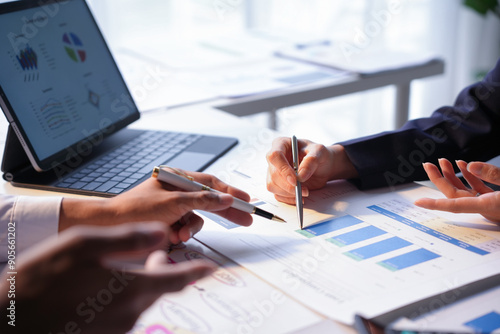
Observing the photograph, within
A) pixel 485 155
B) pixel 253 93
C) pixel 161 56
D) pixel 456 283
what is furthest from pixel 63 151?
pixel 161 56

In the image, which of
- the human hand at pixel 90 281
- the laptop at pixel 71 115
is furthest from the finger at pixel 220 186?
the human hand at pixel 90 281

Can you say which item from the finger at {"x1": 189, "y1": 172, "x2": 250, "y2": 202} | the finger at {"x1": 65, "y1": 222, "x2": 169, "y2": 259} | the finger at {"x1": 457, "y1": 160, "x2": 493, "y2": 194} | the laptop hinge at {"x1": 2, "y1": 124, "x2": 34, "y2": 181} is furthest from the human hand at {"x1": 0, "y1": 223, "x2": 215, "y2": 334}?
the finger at {"x1": 457, "y1": 160, "x2": 493, "y2": 194}

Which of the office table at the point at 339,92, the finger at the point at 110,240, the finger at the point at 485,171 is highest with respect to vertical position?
the finger at the point at 110,240

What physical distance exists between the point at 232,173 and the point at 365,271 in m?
0.42

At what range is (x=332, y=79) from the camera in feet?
5.33

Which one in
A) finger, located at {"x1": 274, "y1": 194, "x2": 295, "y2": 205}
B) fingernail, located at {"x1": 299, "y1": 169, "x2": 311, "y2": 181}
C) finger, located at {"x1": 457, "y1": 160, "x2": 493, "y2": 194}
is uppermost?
fingernail, located at {"x1": 299, "y1": 169, "x2": 311, "y2": 181}

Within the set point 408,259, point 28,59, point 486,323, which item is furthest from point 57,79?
point 486,323

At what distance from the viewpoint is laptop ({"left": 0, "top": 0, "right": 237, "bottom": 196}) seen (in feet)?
3.20

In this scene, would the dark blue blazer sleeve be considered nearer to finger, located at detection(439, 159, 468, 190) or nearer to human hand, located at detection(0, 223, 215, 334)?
finger, located at detection(439, 159, 468, 190)

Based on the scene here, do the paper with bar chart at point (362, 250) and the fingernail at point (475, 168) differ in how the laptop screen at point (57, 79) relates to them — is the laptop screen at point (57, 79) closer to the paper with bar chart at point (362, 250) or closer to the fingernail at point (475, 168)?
the paper with bar chart at point (362, 250)

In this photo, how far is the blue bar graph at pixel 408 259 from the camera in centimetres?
69

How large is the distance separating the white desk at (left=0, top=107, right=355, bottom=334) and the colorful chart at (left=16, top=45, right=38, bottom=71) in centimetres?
22

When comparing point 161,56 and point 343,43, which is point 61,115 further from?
point 343,43

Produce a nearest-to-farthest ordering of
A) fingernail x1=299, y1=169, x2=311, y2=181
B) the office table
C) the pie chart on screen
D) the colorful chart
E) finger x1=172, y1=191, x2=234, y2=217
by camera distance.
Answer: finger x1=172, y1=191, x2=234, y2=217, fingernail x1=299, y1=169, x2=311, y2=181, the colorful chart, the pie chart on screen, the office table
